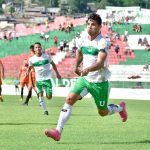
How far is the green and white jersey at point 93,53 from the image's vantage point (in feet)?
39.3

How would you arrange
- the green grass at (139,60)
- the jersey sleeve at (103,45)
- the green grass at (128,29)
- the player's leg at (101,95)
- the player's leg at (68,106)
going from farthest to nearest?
the green grass at (128,29)
the green grass at (139,60)
the player's leg at (101,95)
the jersey sleeve at (103,45)
the player's leg at (68,106)

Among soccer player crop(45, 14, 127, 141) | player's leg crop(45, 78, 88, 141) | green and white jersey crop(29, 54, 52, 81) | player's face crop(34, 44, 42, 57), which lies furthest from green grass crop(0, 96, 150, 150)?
green and white jersey crop(29, 54, 52, 81)

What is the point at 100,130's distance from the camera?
14.6m

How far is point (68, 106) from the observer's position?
12.0 m

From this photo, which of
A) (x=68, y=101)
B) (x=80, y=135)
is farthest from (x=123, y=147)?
(x=80, y=135)

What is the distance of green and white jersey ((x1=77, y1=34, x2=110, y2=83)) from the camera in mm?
11992

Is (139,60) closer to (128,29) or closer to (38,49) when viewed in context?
(128,29)

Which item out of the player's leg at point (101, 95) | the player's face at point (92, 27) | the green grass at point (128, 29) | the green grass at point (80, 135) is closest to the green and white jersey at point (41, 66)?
the green grass at point (80, 135)

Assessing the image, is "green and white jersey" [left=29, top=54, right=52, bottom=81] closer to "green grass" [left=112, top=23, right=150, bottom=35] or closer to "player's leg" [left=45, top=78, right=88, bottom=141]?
"player's leg" [left=45, top=78, right=88, bottom=141]

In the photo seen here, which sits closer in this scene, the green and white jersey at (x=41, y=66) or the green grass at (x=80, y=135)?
the green grass at (x=80, y=135)

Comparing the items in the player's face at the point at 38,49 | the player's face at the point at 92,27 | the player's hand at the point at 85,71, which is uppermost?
the player's face at the point at 92,27

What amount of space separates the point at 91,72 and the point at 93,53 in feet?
1.15

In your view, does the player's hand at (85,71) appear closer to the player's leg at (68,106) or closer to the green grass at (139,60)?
the player's leg at (68,106)

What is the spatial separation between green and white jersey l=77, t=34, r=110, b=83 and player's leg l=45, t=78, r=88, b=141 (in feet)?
0.70
